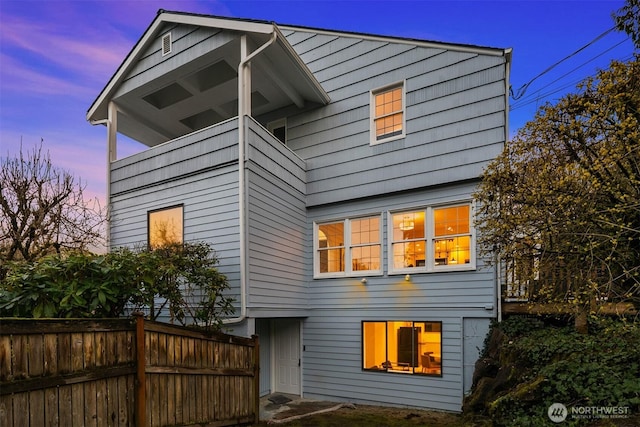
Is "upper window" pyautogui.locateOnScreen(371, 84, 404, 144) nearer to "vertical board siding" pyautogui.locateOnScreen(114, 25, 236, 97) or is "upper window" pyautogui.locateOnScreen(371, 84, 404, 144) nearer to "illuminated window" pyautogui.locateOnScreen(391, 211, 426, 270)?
"illuminated window" pyautogui.locateOnScreen(391, 211, 426, 270)

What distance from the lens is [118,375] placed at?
14.1ft

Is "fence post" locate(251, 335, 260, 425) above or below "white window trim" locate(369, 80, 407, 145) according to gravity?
below

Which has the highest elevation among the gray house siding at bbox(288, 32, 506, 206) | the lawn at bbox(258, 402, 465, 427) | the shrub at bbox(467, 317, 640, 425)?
the gray house siding at bbox(288, 32, 506, 206)

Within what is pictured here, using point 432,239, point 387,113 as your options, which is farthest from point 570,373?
point 387,113

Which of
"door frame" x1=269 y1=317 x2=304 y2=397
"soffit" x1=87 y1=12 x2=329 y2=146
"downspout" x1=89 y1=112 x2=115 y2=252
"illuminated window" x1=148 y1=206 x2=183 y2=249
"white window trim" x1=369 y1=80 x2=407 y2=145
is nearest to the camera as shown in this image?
"soffit" x1=87 y1=12 x2=329 y2=146

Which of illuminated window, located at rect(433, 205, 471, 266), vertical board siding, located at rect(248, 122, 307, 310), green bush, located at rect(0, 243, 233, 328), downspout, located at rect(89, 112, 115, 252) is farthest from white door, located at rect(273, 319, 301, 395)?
downspout, located at rect(89, 112, 115, 252)

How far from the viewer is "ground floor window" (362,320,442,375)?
8.14 m

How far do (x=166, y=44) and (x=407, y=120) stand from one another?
6.14 metres

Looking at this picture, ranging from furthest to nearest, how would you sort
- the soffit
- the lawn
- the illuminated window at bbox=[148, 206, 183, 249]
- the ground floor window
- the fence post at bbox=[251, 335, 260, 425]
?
the illuminated window at bbox=[148, 206, 183, 249]
the soffit
the ground floor window
the lawn
the fence post at bbox=[251, 335, 260, 425]

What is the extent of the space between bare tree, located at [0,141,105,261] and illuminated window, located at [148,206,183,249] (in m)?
1.73

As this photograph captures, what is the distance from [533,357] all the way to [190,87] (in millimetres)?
9590

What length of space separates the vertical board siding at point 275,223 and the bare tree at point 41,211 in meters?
4.86

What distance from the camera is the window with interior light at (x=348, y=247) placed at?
9.22 metres

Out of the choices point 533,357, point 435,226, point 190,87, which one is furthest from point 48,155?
point 533,357
